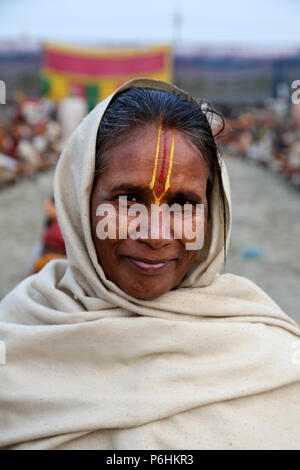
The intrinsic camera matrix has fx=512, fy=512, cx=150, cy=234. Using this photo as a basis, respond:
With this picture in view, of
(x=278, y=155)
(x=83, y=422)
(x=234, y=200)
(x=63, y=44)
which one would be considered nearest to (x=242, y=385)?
(x=83, y=422)

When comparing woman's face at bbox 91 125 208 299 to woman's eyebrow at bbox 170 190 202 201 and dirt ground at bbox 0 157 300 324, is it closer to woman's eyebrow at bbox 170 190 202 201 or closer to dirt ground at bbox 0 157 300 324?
woman's eyebrow at bbox 170 190 202 201

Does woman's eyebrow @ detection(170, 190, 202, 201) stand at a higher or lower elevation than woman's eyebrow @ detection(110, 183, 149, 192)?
lower

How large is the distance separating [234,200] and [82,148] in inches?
360

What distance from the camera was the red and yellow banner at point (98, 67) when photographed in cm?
1088

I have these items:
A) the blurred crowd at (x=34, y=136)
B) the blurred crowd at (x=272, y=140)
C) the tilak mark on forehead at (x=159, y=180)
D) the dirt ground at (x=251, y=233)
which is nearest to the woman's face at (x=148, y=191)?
the tilak mark on forehead at (x=159, y=180)

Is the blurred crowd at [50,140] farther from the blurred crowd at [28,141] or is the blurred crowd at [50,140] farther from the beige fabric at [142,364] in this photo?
the beige fabric at [142,364]

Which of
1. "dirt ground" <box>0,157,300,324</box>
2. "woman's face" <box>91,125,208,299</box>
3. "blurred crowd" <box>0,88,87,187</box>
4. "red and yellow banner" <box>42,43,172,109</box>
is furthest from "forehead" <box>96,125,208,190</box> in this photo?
"blurred crowd" <box>0,88,87,187</box>

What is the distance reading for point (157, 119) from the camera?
1.60 metres

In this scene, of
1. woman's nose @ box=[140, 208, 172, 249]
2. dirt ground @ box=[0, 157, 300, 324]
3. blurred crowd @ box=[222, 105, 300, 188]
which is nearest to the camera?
woman's nose @ box=[140, 208, 172, 249]

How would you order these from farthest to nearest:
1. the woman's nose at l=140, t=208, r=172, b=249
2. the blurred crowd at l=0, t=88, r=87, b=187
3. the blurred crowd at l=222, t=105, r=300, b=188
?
the blurred crowd at l=222, t=105, r=300, b=188 → the blurred crowd at l=0, t=88, r=87, b=187 → the woman's nose at l=140, t=208, r=172, b=249

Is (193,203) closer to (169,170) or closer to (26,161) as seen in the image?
(169,170)

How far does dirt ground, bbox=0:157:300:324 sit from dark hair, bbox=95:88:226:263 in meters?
3.26

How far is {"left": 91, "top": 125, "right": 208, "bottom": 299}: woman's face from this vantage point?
1547 mm

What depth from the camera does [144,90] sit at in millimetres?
1724
